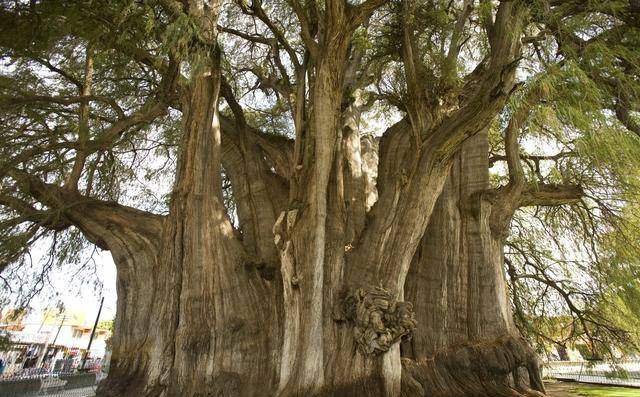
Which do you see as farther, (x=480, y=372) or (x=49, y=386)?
(x=49, y=386)

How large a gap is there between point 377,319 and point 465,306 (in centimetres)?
176

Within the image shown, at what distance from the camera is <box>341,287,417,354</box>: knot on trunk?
13.6 ft

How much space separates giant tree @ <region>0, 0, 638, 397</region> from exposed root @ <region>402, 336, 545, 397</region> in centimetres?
2

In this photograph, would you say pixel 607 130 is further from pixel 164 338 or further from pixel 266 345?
pixel 164 338

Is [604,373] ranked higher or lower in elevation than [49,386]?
higher

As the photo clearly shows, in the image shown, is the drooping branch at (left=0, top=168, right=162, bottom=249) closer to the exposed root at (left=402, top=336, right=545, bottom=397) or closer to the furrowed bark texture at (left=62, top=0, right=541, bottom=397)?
the furrowed bark texture at (left=62, top=0, right=541, bottom=397)

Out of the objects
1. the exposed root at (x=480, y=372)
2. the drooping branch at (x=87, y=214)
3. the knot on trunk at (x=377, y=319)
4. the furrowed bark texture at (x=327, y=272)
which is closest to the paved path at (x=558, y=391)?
the exposed root at (x=480, y=372)

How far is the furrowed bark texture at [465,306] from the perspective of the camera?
484 cm

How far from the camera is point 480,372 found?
4.87 metres

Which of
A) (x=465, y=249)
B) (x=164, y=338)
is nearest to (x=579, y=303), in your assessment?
A: (x=465, y=249)

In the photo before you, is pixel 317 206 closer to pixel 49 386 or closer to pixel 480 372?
pixel 480 372

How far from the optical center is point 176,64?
17.6 feet

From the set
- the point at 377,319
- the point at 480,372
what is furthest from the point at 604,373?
the point at 377,319

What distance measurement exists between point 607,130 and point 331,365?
10.6 feet
